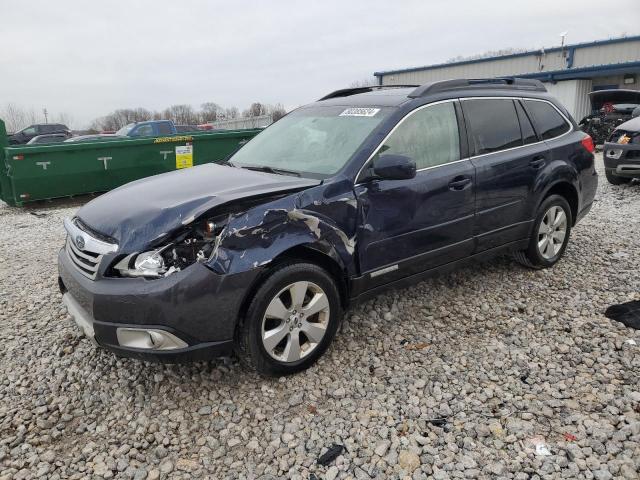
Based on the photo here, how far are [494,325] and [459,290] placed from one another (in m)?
0.68

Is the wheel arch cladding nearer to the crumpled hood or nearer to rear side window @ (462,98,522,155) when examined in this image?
rear side window @ (462,98,522,155)

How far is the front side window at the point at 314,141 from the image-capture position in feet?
11.7

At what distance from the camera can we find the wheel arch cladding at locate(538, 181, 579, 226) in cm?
480

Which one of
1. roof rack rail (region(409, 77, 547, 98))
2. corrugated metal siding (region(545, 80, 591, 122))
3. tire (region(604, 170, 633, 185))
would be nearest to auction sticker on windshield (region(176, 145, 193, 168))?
roof rack rail (region(409, 77, 547, 98))

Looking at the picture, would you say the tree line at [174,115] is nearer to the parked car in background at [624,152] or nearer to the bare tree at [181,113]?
the bare tree at [181,113]

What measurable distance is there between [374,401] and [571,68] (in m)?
28.1

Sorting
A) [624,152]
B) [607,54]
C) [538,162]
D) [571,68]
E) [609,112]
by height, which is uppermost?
[607,54]

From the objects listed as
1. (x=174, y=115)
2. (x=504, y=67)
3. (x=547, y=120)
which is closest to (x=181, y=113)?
(x=174, y=115)

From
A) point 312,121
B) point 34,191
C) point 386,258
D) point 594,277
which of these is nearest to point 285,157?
point 312,121

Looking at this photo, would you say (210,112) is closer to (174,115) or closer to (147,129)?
(174,115)

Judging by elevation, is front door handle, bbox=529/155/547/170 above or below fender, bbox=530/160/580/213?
above

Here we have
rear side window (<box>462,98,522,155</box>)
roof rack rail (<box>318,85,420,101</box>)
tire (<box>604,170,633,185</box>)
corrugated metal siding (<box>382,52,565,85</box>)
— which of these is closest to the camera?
rear side window (<box>462,98,522,155</box>)

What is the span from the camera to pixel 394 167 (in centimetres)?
327

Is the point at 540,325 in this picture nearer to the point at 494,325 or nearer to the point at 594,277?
the point at 494,325
